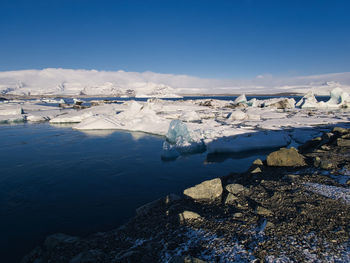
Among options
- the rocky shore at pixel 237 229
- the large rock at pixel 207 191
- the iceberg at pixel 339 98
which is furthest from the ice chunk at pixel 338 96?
the large rock at pixel 207 191

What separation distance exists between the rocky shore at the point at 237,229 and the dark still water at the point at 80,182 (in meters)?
0.82

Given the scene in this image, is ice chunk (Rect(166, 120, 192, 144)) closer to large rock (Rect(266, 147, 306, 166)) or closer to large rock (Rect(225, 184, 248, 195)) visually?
large rock (Rect(266, 147, 306, 166))

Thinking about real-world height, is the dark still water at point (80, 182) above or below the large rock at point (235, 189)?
below

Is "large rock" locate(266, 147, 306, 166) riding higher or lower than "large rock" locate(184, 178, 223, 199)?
higher

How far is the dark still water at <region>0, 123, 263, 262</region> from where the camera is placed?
4613 mm

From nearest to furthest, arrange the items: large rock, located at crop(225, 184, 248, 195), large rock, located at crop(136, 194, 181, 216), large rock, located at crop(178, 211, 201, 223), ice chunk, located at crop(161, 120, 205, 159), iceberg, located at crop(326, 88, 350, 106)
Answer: large rock, located at crop(178, 211, 201, 223), large rock, located at crop(225, 184, 248, 195), large rock, located at crop(136, 194, 181, 216), ice chunk, located at crop(161, 120, 205, 159), iceberg, located at crop(326, 88, 350, 106)

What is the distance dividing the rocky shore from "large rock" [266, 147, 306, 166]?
1.03 meters

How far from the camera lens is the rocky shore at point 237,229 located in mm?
2639

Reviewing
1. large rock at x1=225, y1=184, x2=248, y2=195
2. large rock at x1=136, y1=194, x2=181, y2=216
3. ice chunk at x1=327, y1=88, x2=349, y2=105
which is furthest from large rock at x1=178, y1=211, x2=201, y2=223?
ice chunk at x1=327, y1=88, x2=349, y2=105

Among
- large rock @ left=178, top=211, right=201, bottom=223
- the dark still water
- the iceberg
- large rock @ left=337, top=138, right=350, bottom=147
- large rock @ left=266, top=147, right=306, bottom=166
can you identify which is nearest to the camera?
large rock @ left=178, top=211, right=201, bottom=223

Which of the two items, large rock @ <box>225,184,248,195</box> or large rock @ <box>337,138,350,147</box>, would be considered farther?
large rock @ <box>337,138,350,147</box>

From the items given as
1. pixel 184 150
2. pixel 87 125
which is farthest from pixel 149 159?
pixel 87 125

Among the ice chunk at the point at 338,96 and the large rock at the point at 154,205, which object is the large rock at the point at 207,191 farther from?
the ice chunk at the point at 338,96

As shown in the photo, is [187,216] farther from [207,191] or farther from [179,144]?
[179,144]
